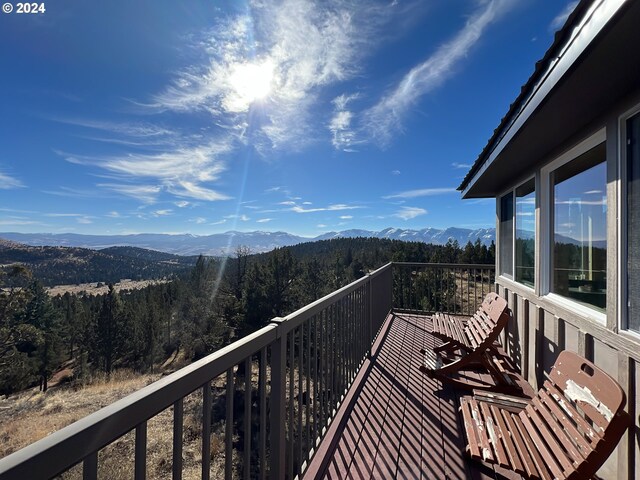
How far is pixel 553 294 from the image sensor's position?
9.75 ft

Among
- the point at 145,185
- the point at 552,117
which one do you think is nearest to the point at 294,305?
the point at 552,117

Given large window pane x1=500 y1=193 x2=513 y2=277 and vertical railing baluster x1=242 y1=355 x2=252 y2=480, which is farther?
large window pane x1=500 y1=193 x2=513 y2=277

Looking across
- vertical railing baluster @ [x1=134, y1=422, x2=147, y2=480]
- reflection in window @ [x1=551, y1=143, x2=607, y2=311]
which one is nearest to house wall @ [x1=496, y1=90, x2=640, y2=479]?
reflection in window @ [x1=551, y1=143, x2=607, y2=311]

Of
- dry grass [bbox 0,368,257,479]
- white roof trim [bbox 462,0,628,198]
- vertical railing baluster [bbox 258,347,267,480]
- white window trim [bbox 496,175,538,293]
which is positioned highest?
white roof trim [bbox 462,0,628,198]

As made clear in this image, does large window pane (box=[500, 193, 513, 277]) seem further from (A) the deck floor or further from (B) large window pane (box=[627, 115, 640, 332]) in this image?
(B) large window pane (box=[627, 115, 640, 332])

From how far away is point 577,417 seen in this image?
1.73 meters

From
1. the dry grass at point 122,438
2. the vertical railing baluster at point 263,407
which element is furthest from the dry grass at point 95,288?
the vertical railing baluster at point 263,407

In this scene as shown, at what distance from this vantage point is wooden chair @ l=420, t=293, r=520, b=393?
124 inches

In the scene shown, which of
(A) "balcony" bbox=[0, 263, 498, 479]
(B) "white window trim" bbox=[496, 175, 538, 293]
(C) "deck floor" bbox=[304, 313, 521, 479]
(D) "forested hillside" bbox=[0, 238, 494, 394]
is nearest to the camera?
(A) "balcony" bbox=[0, 263, 498, 479]

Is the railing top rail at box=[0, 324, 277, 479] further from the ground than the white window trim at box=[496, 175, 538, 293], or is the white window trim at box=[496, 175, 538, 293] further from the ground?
the white window trim at box=[496, 175, 538, 293]

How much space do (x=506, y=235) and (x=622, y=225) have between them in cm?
296

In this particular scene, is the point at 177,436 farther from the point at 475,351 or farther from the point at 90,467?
the point at 475,351

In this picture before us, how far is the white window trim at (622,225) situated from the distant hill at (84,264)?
103944 mm

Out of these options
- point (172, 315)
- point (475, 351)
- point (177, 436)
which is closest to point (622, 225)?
point (475, 351)
